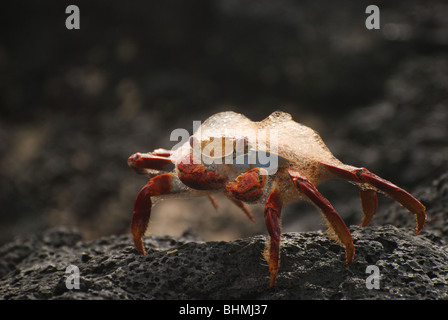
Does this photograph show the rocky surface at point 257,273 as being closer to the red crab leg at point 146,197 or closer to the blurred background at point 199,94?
the red crab leg at point 146,197

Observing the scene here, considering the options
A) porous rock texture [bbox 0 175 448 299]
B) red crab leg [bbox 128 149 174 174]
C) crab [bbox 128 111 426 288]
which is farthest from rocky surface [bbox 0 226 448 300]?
red crab leg [bbox 128 149 174 174]

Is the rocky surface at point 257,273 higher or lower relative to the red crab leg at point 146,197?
lower

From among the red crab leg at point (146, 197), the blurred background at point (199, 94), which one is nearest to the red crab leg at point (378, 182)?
the red crab leg at point (146, 197)

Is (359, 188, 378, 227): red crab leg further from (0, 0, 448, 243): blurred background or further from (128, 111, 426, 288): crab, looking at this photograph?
(0, 0, 448, 243): blurred background

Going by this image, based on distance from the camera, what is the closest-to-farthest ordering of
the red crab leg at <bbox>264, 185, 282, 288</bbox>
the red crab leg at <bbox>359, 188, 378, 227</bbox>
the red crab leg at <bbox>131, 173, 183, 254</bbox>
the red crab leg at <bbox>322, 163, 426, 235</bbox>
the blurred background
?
the red crab leg at <bbox>264, 185, 282, 288</bbox> < the red crab leg at <bbox>322, 163, 426, 235</bbox> < the red crab leg at <bbox>131, 173, 183, 254</bbox> < the red crab leg at <bbox>359, 188, 378, 227</bbox> < the blurred background

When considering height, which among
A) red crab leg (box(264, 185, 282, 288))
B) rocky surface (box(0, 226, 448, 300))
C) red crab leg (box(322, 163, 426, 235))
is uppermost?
red crab leg (box(322, 163, 426, 235))
